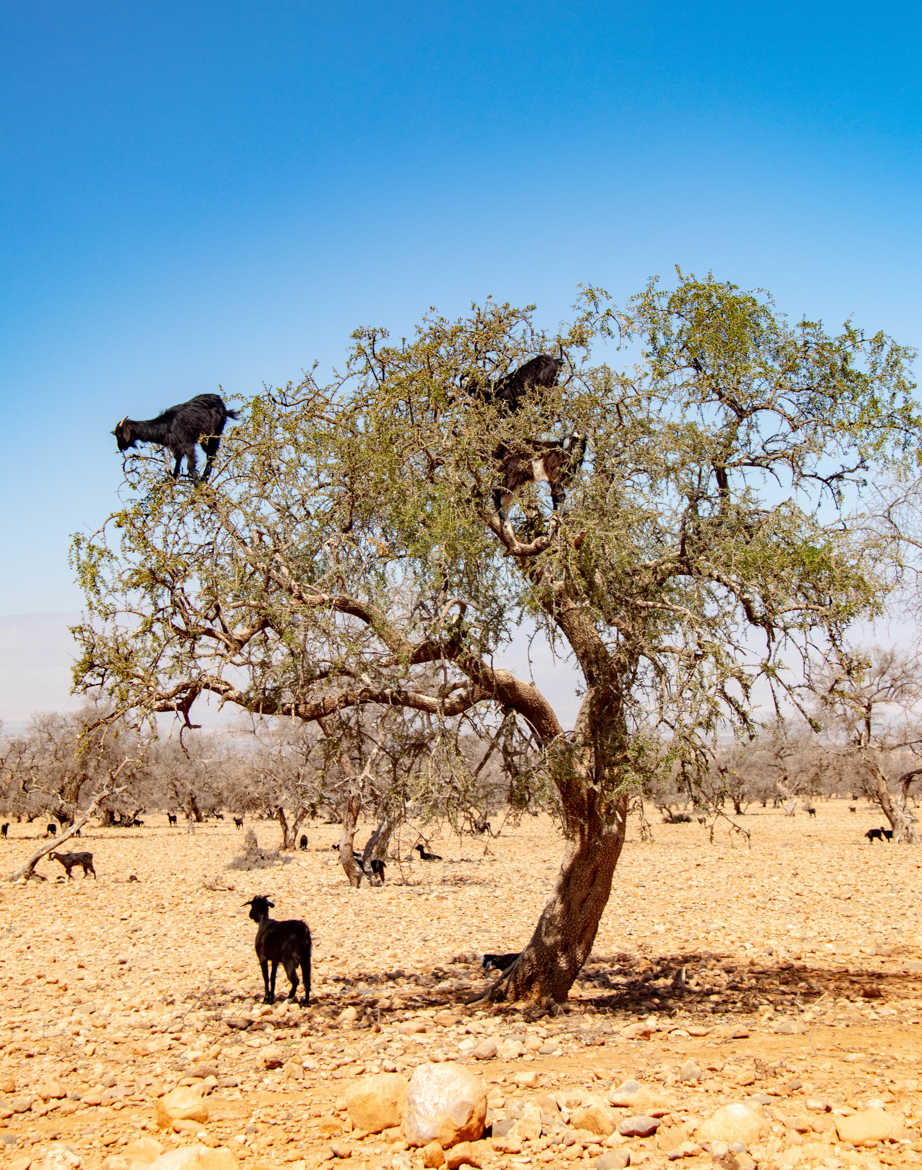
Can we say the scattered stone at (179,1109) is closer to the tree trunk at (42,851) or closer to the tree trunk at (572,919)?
the tree trunk at (572,919)

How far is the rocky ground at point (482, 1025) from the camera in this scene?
18.2 feet

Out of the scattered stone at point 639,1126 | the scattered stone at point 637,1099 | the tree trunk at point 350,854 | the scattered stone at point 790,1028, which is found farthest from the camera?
the tree trunk at point 350,854

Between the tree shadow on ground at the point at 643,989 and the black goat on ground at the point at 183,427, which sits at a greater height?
the black goat on ground at the point at 183,427

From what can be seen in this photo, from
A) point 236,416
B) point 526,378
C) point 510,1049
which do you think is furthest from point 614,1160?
point 236,416

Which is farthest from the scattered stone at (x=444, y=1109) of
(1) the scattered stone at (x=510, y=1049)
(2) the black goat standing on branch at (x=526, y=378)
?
(2) the black goat standing on branch at (x=526, y=378)

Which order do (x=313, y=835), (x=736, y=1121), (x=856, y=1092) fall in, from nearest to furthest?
(x=736, y=1121)
(x=856, y=1092)
(x=313, y=835)

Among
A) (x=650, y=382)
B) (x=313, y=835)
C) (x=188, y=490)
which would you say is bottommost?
(x=313, y=835)

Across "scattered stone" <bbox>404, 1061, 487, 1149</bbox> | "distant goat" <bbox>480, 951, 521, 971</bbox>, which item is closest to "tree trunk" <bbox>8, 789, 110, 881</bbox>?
"distant goat" <bbox>480, 951, 521, 971</bbox>

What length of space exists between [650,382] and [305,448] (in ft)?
11.5

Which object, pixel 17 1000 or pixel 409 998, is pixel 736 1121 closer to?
pixel 409 998

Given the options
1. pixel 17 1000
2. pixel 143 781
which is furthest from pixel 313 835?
pixel 17 1000

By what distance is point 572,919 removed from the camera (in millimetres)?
9383

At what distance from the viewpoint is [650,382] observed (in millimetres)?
9156

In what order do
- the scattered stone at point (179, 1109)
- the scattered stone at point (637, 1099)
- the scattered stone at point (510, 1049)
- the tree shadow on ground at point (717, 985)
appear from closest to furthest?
the scattered stone at point (637, 1099) < the scattered stone at point (179, 1109) < the scattered stone at point (510, 1049) < the tree shadow on ground at point (717, 985)
